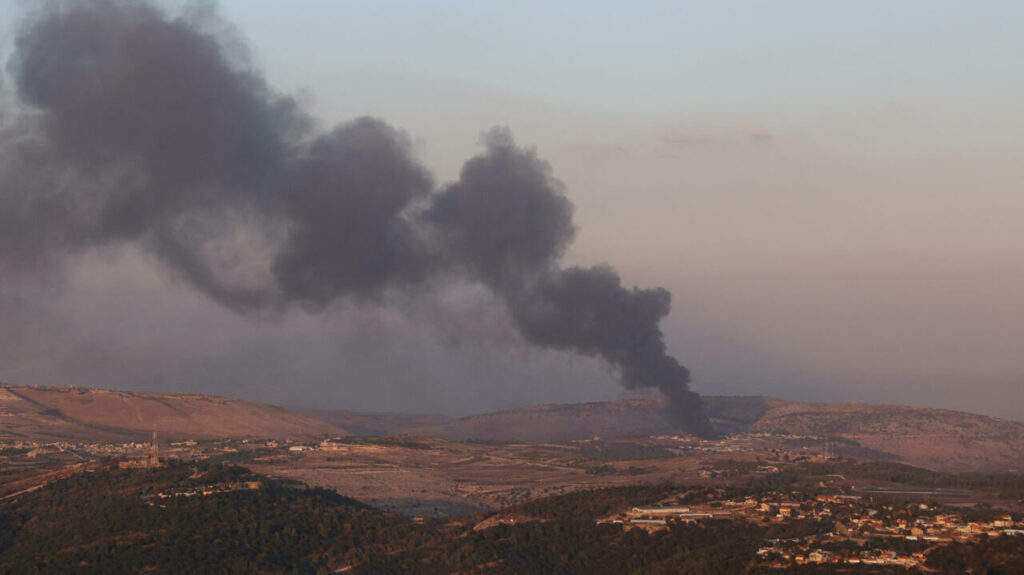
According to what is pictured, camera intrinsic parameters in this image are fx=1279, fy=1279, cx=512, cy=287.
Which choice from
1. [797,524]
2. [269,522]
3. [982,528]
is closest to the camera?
[982,528]

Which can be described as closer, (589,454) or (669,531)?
(669,531)

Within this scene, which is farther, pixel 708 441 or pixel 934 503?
pixel 708 441

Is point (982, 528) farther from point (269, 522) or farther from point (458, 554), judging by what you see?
point (269, 522)

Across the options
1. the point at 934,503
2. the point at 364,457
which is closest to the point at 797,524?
the point at 934,503

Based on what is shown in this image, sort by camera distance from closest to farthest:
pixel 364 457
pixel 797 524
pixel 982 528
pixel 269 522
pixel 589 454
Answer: pixel 982 528 < pixel 797 524 < pixel 269 522 < pixel 364 457 < pixel 589 454

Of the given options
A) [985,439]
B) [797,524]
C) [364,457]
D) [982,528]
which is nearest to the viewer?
[982,528]

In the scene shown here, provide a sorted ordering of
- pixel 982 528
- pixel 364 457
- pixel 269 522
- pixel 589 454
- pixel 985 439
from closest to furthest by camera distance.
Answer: pixel 982 528 < pixel 269 522 < pixel 364 457 < pixel 589 454 < pixel 985 439

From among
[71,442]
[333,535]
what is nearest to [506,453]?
[71,442]

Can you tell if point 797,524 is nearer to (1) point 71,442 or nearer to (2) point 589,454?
(2) point 589,454
